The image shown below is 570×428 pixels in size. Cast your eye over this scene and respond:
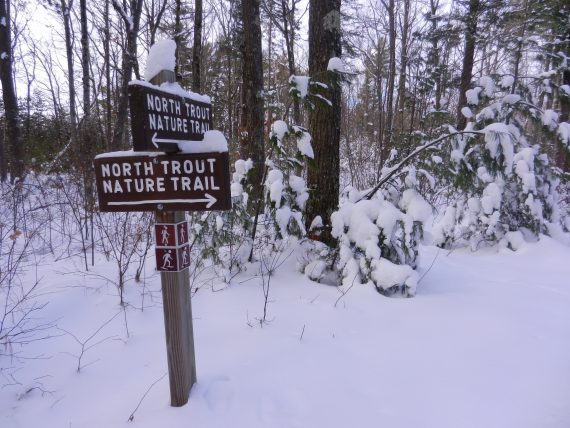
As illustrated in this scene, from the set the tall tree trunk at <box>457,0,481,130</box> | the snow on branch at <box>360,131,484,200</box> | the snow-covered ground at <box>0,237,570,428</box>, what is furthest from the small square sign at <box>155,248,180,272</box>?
the tall tree trunk at <box>457,0,481,130</box>

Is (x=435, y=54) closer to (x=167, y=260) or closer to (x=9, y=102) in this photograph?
(x=9, y=102)

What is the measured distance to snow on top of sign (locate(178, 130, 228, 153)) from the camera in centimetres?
173

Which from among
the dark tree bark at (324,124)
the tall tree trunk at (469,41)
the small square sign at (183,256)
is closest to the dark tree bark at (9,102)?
the dark tree bark at (324,124)

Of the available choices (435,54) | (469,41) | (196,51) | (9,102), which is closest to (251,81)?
(196,51)

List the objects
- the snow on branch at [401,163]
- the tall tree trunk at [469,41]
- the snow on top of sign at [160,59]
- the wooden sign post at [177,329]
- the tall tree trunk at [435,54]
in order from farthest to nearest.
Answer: the tall tree trunk at [435,54]
the tall tree trunk at [469,41]
the snow on branch at [401,163]
the wooden sign post at [177,329]
the snow on top of sign at [160,59]

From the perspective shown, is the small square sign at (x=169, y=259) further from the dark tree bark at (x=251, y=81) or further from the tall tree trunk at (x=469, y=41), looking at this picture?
the tall tree trunk at (x=469, y=41)

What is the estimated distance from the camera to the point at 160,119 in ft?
5.59

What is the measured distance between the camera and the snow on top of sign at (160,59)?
1.83m

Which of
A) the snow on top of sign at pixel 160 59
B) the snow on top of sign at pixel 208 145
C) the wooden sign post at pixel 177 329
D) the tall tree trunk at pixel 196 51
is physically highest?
the tall tree trunk at pixel 196 51

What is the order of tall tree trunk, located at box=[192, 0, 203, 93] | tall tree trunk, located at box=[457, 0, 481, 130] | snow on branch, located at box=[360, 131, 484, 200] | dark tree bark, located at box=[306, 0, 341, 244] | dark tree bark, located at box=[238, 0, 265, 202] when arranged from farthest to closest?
1. tall tree trunk, located at box=[457, 0, 481, 130]
2. tall tree trunk, located at box=[192, 0, 203, 93]
3. dark tree bark, located at box=[238, 0, 265, 202]
4. dark tree bark, located at box=[306, 0, 341, 244]
5. snow on branch, located at box=[360, 131, 484, 200]

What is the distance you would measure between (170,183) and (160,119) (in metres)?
0.31

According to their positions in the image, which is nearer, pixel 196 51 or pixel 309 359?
pixel 309 359

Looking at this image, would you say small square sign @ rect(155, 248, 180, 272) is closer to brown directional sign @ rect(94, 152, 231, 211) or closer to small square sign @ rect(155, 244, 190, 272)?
small square sign @ rect(155, 244, 190, 272)

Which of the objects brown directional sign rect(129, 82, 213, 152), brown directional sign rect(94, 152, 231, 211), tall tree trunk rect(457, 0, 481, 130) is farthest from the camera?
tall tree trunk rect(457, 0, 481, 130)
